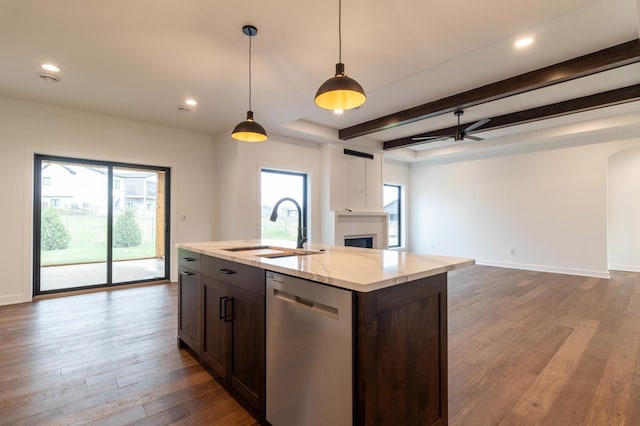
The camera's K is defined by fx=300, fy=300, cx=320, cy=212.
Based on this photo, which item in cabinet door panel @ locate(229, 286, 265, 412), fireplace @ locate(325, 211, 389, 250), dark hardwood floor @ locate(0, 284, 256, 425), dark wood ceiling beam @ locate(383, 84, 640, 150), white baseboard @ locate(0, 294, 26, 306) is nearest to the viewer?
cabinet door panel @ locate(229, 286, 265, 412)


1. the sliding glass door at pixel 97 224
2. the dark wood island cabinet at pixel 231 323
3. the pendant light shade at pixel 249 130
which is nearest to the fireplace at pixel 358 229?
the sliding glass door at pixel 97 224

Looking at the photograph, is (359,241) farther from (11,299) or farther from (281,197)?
(11,299)

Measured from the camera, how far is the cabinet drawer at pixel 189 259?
232 cm

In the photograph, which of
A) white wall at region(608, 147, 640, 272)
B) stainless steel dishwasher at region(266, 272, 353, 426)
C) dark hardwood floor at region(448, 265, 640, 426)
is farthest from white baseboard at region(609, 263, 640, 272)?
stainless steel dishwasher at region(266, 272, 353, 426)

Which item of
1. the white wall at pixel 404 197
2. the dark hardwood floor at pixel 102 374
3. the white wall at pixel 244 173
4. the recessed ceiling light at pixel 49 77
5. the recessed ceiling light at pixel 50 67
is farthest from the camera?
the white wall at pixel 404 197

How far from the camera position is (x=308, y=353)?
134cm

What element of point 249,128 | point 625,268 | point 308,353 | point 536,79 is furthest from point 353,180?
point 625,268

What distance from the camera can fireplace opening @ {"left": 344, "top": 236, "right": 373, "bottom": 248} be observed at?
6481 mm

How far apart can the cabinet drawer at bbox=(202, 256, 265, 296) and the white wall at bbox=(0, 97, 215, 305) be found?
3.57 metres

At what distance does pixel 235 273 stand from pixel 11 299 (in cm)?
422

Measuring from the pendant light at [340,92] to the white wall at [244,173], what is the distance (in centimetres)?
331

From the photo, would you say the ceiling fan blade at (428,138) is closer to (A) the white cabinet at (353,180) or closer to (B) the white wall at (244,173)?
(A) the white cabinet at (353,180)

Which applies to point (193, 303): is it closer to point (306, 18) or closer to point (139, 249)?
point (306, 18)

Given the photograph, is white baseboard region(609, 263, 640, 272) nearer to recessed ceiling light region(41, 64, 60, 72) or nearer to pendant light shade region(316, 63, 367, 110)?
pendant light shade region(316, 63, 367, 110)
